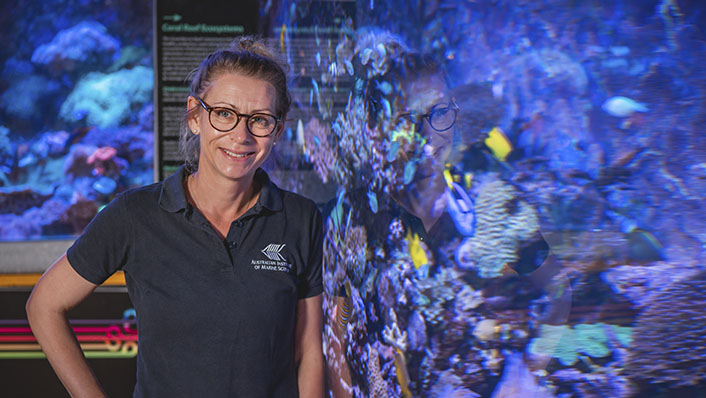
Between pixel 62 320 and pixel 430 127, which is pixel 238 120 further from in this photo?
pixel 62 320

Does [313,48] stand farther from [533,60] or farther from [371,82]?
[533,60]

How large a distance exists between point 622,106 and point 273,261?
0.71 meters

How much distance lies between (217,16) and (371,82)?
202 cm

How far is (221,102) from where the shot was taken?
3.79ft

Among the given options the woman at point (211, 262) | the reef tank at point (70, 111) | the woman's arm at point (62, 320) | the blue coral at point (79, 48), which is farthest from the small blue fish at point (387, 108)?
the blue coral at point (79, 48)

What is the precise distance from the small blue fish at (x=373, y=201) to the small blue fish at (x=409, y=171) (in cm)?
12

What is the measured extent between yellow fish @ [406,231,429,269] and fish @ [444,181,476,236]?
0.35ft

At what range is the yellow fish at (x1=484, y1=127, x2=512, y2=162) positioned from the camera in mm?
1084

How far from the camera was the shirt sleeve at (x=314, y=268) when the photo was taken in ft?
4.22

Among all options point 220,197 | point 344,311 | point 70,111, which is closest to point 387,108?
point 220,197

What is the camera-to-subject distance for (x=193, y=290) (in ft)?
3.71

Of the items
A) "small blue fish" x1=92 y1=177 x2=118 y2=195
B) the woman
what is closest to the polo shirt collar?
the woman

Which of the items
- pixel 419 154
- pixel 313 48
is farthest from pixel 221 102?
pixel 313 48

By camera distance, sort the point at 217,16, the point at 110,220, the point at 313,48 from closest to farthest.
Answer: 1. the point at 110,220
2. the point at 313,48
3. the point at 217,16
